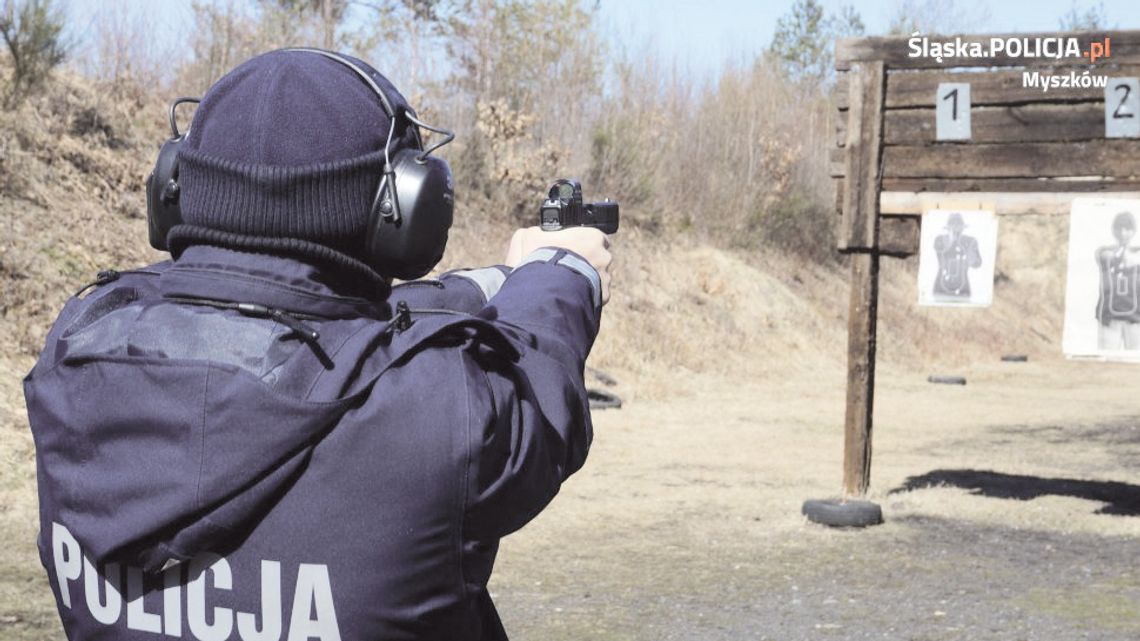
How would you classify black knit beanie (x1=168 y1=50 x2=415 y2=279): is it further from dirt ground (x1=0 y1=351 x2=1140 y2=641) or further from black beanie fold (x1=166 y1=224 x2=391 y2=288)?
dirt ground (x1=0 y1=351 x2=1140 y2=641)

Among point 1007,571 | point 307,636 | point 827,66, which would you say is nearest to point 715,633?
point 1007,571

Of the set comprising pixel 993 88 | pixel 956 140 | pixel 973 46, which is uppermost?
pixel 973 46

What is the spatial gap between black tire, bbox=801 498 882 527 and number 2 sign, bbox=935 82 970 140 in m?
2.23

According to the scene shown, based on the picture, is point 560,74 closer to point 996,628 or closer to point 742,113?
point 742,113

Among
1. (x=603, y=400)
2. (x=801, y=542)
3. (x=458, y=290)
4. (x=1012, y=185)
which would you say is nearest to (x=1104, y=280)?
(x=1012, y=185)

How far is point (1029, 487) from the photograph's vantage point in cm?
886

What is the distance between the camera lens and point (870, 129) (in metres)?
7.76

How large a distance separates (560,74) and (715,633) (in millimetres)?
14994

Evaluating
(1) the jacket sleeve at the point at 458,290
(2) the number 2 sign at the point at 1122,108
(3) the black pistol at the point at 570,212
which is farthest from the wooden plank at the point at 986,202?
(1) the jacket sleeve at the point at 458,290

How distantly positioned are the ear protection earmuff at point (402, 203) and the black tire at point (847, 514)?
611 cm

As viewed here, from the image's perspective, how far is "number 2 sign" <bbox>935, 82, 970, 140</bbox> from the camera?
24.9ft

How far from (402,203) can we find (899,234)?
6665 millimetres

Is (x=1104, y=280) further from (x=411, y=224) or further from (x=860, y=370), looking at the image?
→ (x=411, y=224)

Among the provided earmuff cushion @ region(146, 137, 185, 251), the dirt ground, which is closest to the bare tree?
the dirt ground
